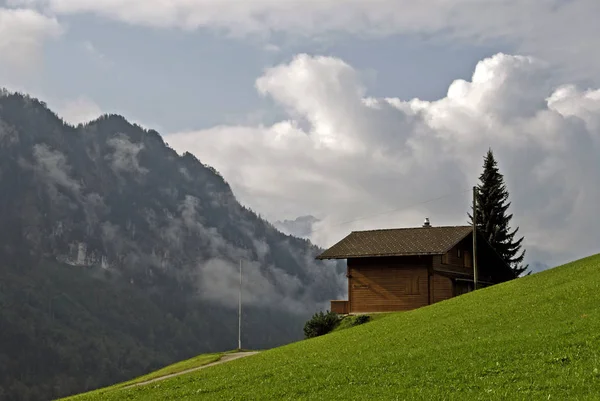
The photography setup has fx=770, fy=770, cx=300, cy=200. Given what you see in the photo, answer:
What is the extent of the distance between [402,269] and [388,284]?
1.87 metres

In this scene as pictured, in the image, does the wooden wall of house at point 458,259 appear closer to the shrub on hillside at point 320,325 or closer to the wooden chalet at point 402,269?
the wooden chalet at point 402,269

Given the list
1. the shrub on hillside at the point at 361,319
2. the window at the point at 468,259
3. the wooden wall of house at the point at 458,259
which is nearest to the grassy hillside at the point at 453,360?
the shrub on hillside at the point at 361,319

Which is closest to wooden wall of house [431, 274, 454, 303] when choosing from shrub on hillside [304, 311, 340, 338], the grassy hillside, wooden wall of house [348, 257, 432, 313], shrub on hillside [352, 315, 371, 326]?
wooden wall of house [348, 257, 432, 313]

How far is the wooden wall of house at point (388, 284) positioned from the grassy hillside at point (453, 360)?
69.1 feet

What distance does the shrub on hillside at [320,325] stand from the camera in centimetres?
6556

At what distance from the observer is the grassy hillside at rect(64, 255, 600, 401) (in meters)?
23.5

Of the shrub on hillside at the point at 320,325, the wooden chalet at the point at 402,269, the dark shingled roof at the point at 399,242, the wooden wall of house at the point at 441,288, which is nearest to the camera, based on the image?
the shrub on hillside at the point at 320,325

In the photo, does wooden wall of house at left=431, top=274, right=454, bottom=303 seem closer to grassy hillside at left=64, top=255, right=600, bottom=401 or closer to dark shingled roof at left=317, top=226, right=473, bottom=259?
dark shingled roof at left=317, top=226, right=473, bottom=259

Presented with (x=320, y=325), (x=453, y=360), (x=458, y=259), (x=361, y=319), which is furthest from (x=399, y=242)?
(x=453, y=360)

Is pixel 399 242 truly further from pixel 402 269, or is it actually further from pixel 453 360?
pixel 453 360

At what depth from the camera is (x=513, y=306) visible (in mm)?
41844

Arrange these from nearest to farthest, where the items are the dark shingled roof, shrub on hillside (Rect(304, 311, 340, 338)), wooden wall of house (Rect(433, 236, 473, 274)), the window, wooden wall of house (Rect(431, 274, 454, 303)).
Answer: shrub on hillside (Rect(304, 311, 340, 338))
wooden wall of house (Rect(431, 274, 454, 303))
the dark shingled roof
wooden wall of house (Rect(433, 236, 473, 274))
the window

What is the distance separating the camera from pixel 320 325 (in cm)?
6556

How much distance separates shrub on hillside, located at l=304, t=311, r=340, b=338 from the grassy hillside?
17.6m
